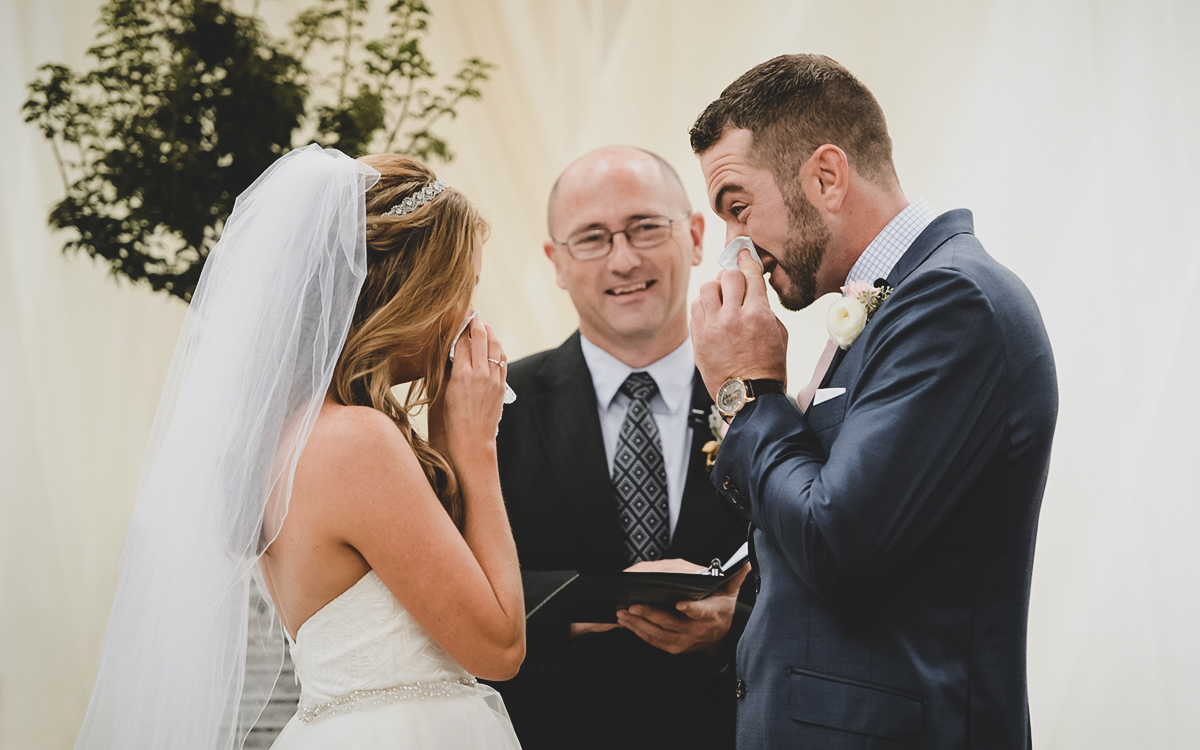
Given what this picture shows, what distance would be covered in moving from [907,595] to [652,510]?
3.55ft

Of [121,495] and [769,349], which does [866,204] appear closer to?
[769,349]

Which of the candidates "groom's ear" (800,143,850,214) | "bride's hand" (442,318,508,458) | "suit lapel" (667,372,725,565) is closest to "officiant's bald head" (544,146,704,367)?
"suit lapel" (667,372,725,565)

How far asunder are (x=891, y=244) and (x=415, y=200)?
0.82 m

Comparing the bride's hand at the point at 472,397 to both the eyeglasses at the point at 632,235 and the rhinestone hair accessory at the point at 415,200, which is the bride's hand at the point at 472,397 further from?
the eyeglasses at the point at 632,235

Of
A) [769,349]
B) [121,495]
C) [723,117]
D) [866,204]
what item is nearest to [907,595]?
[769,349]

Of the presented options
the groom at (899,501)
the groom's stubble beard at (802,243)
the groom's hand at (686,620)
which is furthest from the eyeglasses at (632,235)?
the groom at (899,501)

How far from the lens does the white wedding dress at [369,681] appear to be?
1.53 m

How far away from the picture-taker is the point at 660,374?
256 cm

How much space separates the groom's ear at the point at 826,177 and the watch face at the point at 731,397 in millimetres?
362

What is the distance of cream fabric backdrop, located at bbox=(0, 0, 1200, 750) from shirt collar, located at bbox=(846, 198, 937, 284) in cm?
194

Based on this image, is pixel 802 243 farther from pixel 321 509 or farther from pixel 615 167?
pixel 615 167

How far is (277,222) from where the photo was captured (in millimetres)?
1591

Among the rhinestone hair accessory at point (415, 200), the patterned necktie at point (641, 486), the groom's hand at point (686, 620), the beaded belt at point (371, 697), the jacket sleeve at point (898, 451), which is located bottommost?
the groom's hand at point (686, 620)

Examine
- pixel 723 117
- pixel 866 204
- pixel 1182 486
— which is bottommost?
pixel 1182 486
